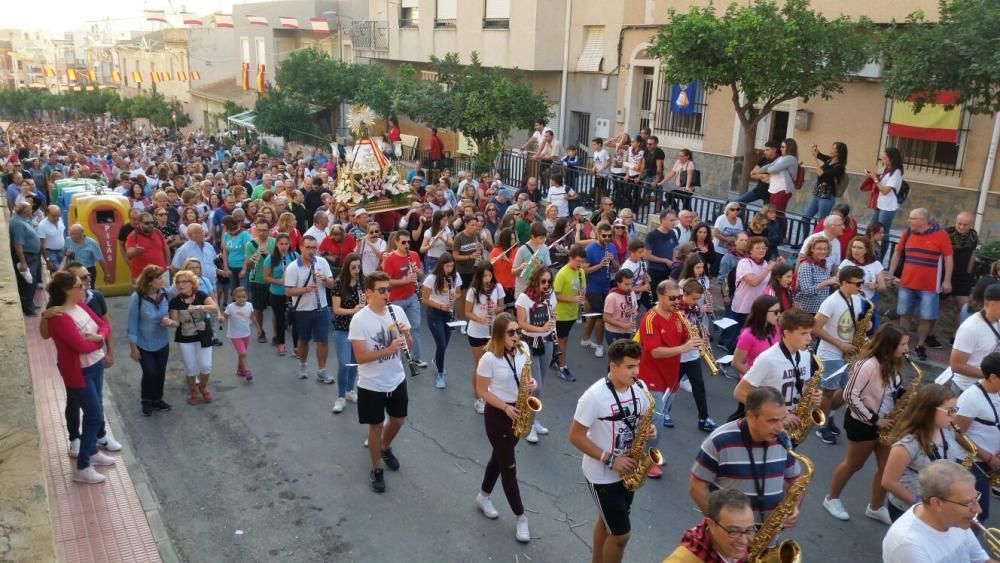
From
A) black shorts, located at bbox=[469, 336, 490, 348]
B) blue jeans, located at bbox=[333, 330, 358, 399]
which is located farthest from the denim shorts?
blue jeans, located at bbox=[333, 330, 358, 399]

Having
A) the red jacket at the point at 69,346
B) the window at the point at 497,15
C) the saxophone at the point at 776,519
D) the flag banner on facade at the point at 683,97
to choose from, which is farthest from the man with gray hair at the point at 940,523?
the window at the point at 497,15

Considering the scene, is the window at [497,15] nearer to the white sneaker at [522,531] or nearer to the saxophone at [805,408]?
the saxophone at [805,408]

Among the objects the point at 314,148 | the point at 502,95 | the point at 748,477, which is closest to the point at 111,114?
the point at 314,148

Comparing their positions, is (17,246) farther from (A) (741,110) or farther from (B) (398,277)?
(A) (741,110)

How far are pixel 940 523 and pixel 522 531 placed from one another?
3039 millimetres

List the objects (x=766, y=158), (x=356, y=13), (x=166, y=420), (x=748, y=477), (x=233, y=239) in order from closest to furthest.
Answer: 1. (x=748, y=477)
2. (x=166, y=420)
3. (x=233, y=239)
4. (x=766, y=158)
5. (x=356, y=13)

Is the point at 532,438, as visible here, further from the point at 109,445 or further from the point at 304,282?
the point at 109,445

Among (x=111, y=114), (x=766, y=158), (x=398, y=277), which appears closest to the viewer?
(x=398, y=277)

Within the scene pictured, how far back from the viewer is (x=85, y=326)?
6754mm

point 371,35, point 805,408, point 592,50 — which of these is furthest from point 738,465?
point 371,35

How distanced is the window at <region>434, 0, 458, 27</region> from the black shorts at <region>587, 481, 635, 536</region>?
72.4 ft

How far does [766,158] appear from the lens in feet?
42.3

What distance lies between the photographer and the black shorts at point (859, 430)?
5.98m

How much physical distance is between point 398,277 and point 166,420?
2.83 metres
